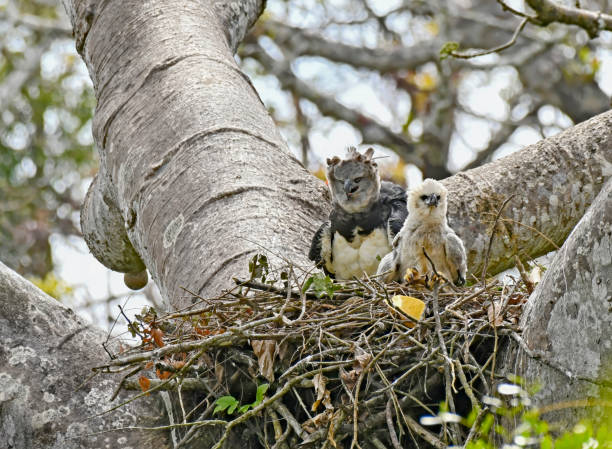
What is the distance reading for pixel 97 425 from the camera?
341cm

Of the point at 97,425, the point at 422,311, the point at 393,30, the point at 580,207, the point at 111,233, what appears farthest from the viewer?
the point at 393,30

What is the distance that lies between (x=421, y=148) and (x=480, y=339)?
844 cm

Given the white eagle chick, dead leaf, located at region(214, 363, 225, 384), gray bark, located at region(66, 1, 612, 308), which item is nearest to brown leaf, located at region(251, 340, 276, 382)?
dead leaf, located at region(214, 363, 225, 384)

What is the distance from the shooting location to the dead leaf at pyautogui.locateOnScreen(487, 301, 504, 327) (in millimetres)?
3410

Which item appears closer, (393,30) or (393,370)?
(393,370)

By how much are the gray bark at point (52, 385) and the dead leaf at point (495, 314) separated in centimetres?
133

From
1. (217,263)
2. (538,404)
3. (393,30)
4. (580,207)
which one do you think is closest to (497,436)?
(538,404)

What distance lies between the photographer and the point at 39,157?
14.9 metres

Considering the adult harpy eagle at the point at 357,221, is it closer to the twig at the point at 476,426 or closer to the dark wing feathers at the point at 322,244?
the dark wing feathers at the point at 322,244

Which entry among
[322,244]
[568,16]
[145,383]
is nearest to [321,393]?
[145,383]

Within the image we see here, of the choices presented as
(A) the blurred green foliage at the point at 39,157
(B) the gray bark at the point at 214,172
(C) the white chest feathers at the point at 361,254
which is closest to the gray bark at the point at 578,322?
(B) the gray bark at the point at 214,172

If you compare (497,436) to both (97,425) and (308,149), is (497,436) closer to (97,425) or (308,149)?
(97,425)

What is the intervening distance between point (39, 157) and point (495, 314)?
12552 millimetres

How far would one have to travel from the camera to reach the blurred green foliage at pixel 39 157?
46.9ft
